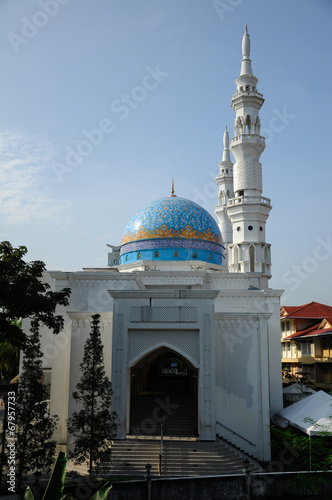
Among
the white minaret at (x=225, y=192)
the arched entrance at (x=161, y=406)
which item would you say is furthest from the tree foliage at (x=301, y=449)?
the white minaret at (x=225, y=192)

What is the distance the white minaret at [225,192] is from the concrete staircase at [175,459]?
85.0 ft

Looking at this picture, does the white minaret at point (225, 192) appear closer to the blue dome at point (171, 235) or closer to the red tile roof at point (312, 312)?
the red tile roof at point (312, 312)

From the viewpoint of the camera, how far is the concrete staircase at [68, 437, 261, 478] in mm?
14266

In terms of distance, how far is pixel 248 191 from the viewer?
27422 mm

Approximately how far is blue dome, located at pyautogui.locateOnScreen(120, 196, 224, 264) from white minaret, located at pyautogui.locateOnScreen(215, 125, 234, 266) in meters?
12.1

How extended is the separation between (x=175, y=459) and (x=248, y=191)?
1661 centimetres

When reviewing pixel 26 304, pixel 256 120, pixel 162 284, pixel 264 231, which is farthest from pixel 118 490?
pixel 256 120

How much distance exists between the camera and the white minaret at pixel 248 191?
1055 inches

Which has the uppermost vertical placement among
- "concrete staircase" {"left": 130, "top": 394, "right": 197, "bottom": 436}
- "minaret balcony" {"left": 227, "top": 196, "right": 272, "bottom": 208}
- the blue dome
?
"minaret balcony" {"left": 227, "top": 196, "right": 272, "bottom": 208}

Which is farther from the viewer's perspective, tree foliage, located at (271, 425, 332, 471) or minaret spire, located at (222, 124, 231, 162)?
minaret spire, located at (222, 124, 231, 162)

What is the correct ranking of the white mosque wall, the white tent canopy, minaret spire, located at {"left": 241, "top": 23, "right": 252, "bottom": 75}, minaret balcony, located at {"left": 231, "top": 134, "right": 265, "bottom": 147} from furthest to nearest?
minaret spire, located at {"left": 241, "top": 23, "right": 252, "bottom": 75} < minaret balcony, located at {"left": 231, "top": 134, "right": 265, "bottom": 147} < the white mosque wall < the white tent canopy

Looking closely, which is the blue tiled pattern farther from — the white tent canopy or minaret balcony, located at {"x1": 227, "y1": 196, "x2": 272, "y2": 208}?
the white tent canopy

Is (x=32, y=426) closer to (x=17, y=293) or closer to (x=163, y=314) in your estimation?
(x=17, y=293)

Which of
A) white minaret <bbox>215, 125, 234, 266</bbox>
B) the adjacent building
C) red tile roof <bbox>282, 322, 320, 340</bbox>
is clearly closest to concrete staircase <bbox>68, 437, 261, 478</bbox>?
the adjacent building
